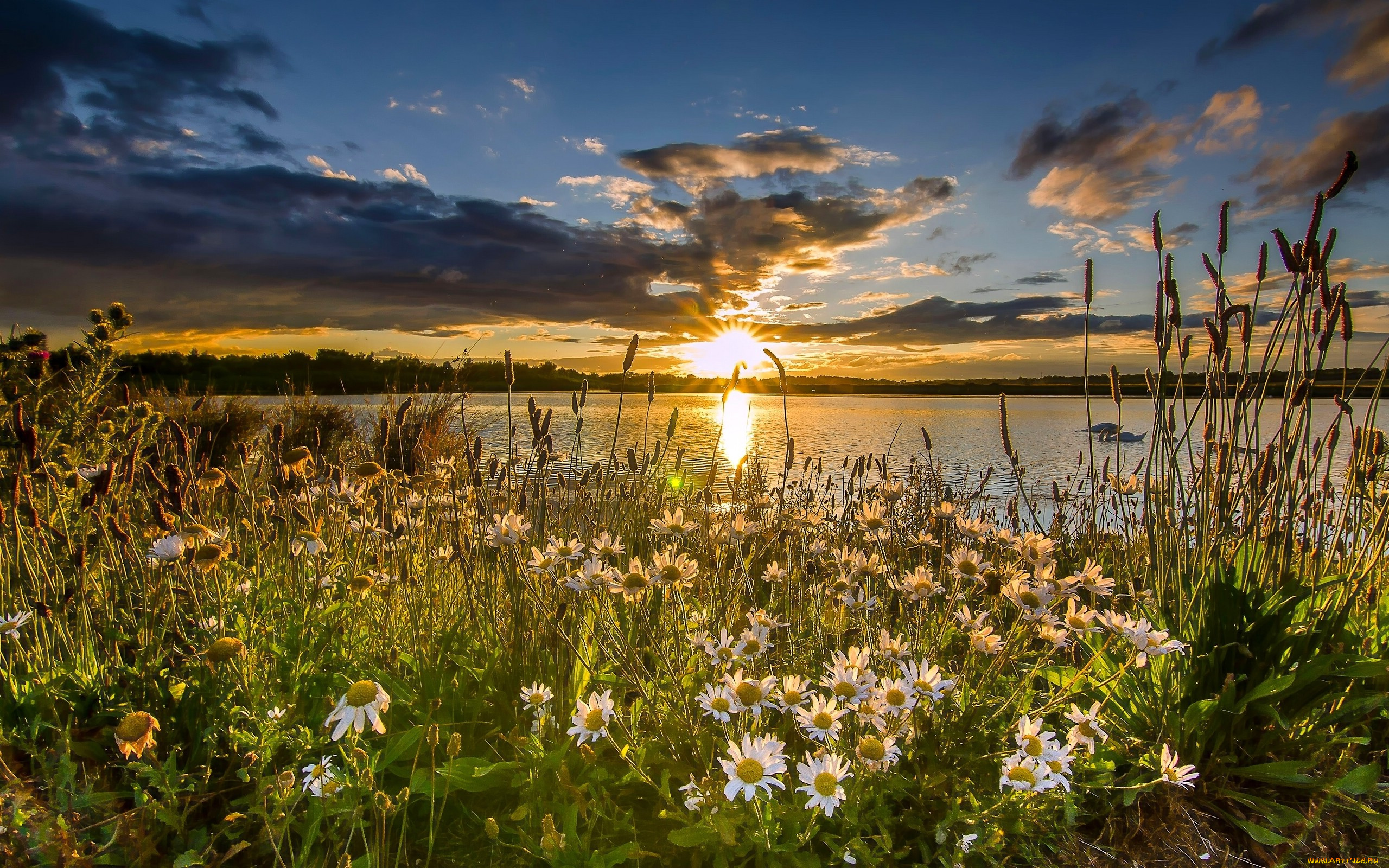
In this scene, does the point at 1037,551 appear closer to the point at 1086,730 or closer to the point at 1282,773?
the point at 1086,730

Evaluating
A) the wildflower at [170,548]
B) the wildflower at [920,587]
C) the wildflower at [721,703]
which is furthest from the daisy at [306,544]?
the wildflower at [920,587]

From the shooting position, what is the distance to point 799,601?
8.15 ft

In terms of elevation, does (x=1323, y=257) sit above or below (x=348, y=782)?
above

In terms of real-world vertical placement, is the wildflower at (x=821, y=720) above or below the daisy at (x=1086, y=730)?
above

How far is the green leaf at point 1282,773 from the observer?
1953mm

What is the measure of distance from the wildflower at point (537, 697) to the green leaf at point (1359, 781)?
2.37 metres

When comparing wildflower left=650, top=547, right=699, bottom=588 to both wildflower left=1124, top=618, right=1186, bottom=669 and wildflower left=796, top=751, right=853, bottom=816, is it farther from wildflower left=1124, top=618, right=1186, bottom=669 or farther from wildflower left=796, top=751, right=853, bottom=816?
wildflower left=1124, top=618, right=1186, bottom=669

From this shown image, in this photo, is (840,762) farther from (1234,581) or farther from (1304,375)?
(1304,375)

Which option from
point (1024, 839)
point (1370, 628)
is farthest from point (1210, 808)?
point (1370, 628)

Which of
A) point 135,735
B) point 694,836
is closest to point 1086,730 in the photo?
point 694,836

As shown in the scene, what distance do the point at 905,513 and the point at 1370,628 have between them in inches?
86.8

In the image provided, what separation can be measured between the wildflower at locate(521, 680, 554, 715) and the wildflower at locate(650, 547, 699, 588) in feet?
1.59

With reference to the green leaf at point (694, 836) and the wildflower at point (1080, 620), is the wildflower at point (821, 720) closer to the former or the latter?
the green leaf at point (694, 836)

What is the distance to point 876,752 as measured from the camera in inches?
62.5
